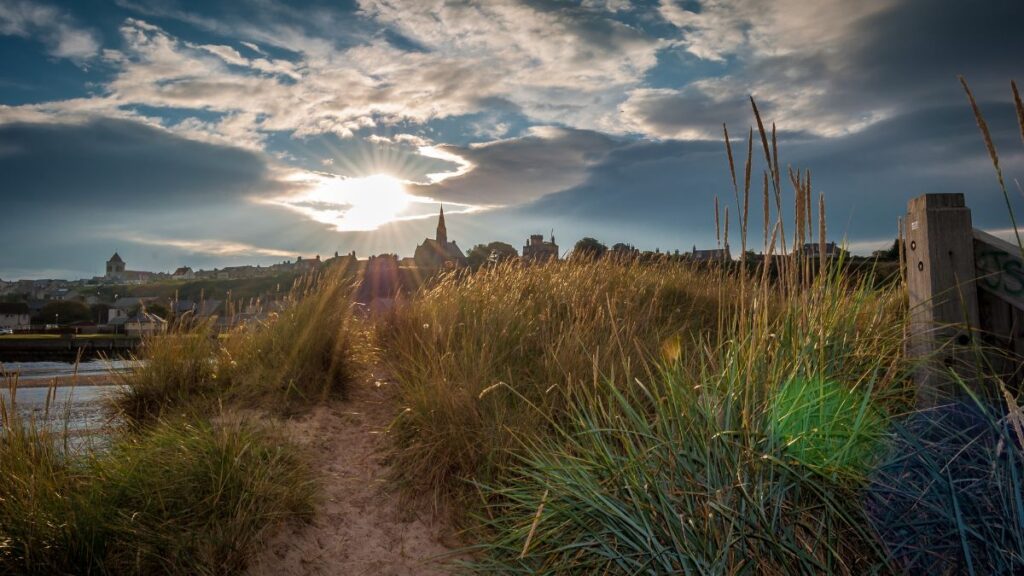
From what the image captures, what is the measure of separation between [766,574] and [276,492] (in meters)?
3.31

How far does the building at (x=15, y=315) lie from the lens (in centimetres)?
7994

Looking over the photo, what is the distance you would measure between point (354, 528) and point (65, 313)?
97.4 metres

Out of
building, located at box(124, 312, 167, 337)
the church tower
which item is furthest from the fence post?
the church tower

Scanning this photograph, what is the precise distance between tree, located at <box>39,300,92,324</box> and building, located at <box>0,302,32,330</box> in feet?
6.11

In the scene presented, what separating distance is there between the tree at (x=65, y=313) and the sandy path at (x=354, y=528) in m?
89.5

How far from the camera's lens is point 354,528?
4.68 metres

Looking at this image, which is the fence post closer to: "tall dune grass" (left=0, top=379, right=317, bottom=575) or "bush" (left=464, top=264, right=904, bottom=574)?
"bush" (left=464, top=264, right=904, bottom=574)

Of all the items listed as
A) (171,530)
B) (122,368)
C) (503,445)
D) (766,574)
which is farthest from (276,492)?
(122,368)

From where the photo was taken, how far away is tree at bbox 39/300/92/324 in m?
80.5

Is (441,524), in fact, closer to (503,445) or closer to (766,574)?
(503,445)

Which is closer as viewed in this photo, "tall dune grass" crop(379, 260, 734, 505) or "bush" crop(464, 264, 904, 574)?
"bush" crop(464, 264, 904, 574)

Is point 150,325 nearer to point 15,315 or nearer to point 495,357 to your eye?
point 495,357

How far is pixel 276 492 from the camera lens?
439 centimetres

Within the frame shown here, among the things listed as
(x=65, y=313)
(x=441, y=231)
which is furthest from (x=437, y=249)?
(x=65, y=313)
